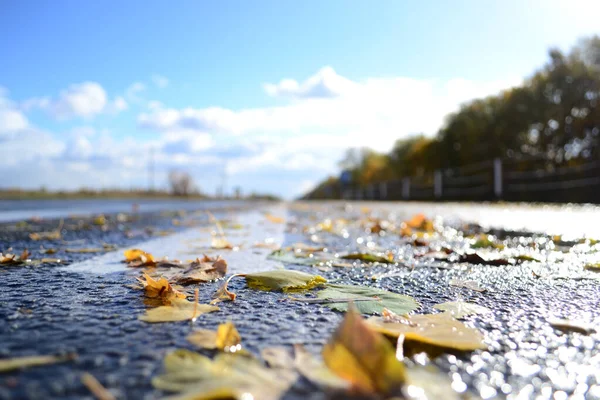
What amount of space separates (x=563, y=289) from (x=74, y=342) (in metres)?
1.43

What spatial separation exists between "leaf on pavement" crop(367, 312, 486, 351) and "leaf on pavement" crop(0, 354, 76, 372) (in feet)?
1.84

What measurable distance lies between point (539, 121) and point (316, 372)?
115 ft

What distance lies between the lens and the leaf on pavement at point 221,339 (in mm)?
918

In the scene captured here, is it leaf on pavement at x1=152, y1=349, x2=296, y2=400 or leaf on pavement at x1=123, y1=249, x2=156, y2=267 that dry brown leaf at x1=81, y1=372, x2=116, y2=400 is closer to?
leaf on pavement at x1=152, y1=349, x2=296, y2=400

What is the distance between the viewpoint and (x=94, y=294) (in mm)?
1437

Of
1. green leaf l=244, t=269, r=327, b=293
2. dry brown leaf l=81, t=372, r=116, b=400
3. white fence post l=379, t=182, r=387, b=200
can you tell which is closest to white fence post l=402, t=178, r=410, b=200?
white fence post l=379, t=182, r=387, b=200

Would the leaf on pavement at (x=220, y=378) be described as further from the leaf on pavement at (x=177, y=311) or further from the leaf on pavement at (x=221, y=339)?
the leaf on pavement at (x=177, y=311)

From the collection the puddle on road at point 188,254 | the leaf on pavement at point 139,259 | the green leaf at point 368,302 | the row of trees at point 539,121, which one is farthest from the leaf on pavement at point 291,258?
the row of trees at point 539,121

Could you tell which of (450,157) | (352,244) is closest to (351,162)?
(450,157)

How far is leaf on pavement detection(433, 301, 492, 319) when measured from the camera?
1240 millimetres

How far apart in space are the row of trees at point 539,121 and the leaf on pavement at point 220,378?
23989mm

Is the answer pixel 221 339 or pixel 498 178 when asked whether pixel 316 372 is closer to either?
pixel 221 339

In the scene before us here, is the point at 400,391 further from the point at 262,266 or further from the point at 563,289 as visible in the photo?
the point at 262,266

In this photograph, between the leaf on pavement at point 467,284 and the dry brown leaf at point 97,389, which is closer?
the dry brown leaf at point 97,389
